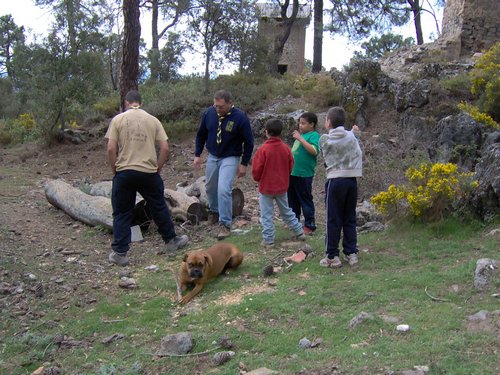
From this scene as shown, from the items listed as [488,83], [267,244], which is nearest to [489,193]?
[267,244]

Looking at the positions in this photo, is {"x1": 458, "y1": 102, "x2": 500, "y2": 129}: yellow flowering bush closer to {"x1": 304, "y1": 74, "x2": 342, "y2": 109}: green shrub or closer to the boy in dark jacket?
{"x1": 304, "y1": 74, "x2": 342, "y2": 109}: green shrub

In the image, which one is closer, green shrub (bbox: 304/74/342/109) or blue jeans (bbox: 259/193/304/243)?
blue jeans (bbox: 259/193/304/243)

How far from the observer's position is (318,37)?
76.5 feet

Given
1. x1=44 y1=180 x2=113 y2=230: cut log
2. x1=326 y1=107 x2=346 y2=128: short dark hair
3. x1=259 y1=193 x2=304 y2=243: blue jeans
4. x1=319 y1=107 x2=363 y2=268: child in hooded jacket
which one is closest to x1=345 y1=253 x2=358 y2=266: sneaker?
x1=319 y1=107 x2=363 y2=268: child in hooded jacket

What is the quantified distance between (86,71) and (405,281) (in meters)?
13.2

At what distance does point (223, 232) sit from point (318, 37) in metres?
17.2

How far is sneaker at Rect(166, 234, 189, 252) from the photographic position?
739 centimetres

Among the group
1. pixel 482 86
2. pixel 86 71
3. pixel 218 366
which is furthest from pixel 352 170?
pixel 86 71

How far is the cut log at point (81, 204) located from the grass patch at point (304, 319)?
1955 mm

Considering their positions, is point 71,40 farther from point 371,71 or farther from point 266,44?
point 371,71

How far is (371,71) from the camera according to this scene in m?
14.7

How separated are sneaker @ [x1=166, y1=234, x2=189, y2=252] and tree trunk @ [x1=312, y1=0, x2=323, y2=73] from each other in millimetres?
17045

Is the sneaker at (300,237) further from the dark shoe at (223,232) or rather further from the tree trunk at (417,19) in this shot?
the tree trunk at (417,19)

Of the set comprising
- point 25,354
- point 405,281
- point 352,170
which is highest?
point 352,170
